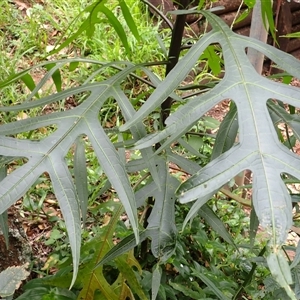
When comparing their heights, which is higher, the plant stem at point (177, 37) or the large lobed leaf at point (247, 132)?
the plant stem at point (177, 37)

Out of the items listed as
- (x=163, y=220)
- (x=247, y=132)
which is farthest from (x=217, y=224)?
(x=247, y=132)

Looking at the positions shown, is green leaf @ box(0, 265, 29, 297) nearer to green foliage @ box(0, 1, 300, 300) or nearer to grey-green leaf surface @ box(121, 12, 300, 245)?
green foliage @ box(0, 1, 300, 300)

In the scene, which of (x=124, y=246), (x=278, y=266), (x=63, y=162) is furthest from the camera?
(x=124, y=246)

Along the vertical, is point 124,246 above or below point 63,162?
below

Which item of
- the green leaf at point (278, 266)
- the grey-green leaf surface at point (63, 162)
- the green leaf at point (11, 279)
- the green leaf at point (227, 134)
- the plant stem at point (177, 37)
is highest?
the plant stem at point (177, 37)

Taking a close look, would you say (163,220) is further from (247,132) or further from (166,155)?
(247,132)

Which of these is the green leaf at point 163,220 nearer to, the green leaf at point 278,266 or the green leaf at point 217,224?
the green leaf at point 217,224

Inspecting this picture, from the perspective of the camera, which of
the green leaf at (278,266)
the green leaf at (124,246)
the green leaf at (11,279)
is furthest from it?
the green leaf at (124,246)

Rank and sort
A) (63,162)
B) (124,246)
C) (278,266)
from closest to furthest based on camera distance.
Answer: (278,266)
(63,162)
(124,246)

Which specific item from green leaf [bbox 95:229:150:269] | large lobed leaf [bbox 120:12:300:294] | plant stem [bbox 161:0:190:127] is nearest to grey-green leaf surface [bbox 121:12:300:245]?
large lobed leaf [bbox 120:12:300:294]

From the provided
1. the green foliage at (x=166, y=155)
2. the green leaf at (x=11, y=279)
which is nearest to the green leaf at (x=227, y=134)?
the green foliage at (x=166, y=155)

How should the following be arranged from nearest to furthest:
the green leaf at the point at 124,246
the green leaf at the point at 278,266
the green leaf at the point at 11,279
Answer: the green leaf at the point at 278,266, the green leaf at the point at 11,279, the green leaf at the point at 124,246

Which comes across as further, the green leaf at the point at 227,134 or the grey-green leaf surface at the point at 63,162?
the green leaf at the point at 227,134

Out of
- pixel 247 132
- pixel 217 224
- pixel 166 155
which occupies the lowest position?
pixel 217 224
